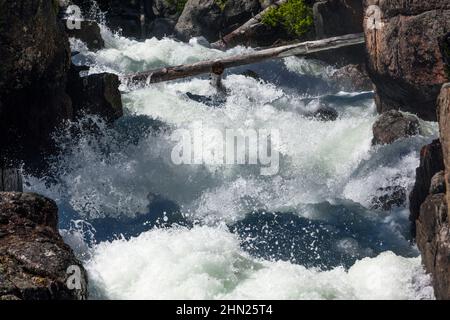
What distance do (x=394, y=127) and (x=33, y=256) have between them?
805cm

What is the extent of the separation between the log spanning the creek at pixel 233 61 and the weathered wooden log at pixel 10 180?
19.2 ft

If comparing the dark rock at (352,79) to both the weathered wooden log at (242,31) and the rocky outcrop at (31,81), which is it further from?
the rocky outcrop at (31,81)

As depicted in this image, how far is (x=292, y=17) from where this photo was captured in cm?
1947

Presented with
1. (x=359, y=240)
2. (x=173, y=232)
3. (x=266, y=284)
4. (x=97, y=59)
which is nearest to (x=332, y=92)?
(x=97, y=59)

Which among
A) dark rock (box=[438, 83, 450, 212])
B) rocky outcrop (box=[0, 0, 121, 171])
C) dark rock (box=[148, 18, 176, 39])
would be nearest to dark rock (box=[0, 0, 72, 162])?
rocky outcrop (box=[0, 0, 121, 171])

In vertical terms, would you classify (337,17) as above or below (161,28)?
below

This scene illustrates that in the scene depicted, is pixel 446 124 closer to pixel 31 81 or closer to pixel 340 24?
pixel 31 81

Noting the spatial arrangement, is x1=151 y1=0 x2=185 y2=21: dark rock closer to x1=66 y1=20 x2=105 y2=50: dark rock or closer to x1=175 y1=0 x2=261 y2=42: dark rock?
x1=175 y1=0 x2=261 y2=42: dark rock

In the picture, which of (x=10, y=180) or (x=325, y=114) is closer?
(x=10, y=180)

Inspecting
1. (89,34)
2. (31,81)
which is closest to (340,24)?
(89,34)

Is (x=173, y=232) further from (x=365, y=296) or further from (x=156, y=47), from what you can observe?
(x=156, y=47)

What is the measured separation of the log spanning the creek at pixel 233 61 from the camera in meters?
15.5

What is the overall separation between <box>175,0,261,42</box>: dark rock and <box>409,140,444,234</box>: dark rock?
12.4m
